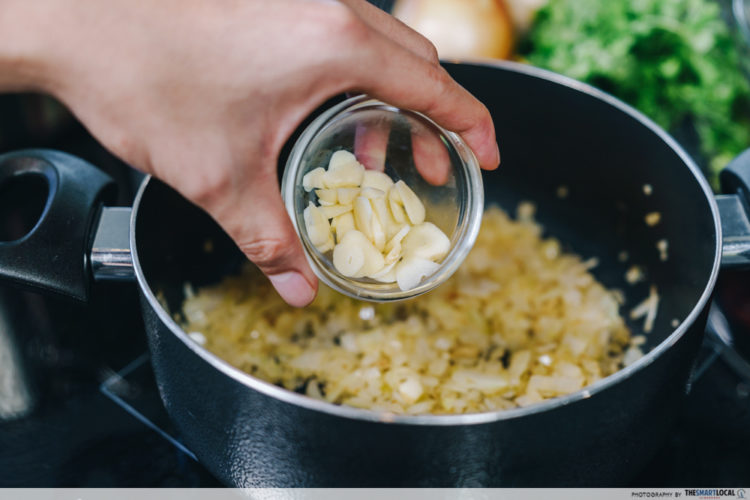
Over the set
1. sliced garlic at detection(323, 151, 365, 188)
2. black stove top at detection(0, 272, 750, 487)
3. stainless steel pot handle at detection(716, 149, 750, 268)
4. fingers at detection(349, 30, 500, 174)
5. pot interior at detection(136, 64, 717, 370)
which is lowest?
black stove top at detection(0, 272, 750, 487)

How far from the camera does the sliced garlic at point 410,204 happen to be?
2.52ft

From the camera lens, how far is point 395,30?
667 mm

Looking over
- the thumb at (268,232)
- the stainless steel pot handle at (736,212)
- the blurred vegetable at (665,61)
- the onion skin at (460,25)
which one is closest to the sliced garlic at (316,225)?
the thumb at (268,232)

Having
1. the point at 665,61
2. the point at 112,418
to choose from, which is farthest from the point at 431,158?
→ the point at 665,61

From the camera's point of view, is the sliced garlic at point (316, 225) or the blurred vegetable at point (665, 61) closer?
the sliced garlic at point (316, 225)

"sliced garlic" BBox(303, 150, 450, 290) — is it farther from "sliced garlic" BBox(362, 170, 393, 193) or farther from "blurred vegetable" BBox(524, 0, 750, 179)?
"blurred vegetable" BBox(524, 0, 750, 179)

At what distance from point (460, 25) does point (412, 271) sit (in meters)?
0.79

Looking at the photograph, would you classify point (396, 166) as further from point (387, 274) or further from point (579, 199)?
point (579, 199)

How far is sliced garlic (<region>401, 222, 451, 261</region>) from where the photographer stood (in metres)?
0.76

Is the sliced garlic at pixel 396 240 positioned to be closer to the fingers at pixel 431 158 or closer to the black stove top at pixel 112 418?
the fingers at pixel 431 158

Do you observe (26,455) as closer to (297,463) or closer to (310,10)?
(297,463)

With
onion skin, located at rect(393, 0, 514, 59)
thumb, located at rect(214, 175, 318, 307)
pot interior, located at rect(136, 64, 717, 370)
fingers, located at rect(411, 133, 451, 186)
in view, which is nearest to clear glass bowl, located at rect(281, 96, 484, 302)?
fingers, located at rect(411, 133, 451, 186)

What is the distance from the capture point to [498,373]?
0.95 meters

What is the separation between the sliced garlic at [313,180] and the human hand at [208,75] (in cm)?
18
